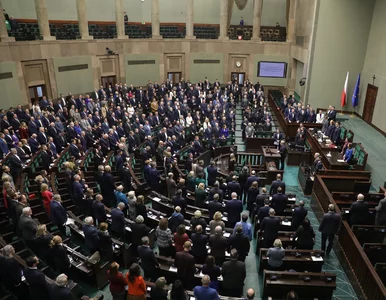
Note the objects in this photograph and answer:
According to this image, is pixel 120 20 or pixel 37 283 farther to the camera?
pixel 120 20

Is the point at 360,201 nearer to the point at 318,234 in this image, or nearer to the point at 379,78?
the point at 318,234

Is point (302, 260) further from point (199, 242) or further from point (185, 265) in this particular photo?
point (185, 265)

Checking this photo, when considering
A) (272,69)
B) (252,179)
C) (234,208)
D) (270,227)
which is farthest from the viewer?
(272,69)

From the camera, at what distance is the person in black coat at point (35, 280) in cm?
497

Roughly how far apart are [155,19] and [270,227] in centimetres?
1960

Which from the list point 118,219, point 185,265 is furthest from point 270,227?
point 118,219

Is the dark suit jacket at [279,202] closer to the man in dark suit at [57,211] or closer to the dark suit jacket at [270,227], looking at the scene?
the dark suit jacket at [270,227]

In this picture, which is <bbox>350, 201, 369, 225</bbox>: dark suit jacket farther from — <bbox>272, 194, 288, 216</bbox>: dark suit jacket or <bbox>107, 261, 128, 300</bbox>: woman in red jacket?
<bbox>107, 261, 128, 300</bbox>: woman in red jacket

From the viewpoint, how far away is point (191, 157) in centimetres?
1109

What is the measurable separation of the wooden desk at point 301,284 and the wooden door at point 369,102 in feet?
44.2

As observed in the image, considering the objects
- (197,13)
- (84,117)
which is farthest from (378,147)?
(197,13)

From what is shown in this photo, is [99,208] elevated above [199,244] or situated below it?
above

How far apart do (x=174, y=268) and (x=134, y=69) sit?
18972 mm

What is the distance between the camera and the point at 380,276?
248 inches
